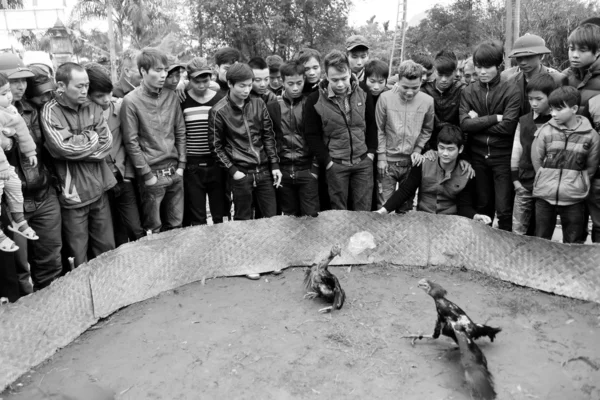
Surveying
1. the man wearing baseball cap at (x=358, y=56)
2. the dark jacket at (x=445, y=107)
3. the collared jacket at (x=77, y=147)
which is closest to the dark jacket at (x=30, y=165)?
the collared jacket at (x=77, y=147)

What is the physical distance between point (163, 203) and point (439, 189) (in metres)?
2.65

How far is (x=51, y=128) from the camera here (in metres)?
3.92

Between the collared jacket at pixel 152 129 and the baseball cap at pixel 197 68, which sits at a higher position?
the baseball cap at pixel 197 68

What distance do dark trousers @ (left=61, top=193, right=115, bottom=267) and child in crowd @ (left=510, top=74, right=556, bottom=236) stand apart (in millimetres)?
3579

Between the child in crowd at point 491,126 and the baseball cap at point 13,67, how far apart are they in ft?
12.1

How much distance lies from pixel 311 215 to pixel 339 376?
2168 mm

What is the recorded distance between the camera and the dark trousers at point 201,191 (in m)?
5.02

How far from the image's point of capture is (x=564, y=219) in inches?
171

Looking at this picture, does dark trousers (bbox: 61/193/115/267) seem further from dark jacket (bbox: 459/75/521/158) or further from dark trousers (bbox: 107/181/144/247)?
dark jacket (bbox: 459/75/521/158)

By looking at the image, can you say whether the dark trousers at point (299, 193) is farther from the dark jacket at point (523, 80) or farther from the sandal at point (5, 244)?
the sandal at point (5, 244)

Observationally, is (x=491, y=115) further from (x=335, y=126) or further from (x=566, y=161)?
(x=335, y=126)

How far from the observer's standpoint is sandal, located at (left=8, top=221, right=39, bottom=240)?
3.69 metres

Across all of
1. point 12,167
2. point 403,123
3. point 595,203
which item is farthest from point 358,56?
point 12,167

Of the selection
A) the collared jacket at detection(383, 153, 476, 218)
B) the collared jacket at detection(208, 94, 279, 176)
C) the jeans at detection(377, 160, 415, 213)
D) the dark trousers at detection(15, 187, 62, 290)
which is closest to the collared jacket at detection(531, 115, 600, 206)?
the collared jacket at detection(383, 153, 476, 218)
